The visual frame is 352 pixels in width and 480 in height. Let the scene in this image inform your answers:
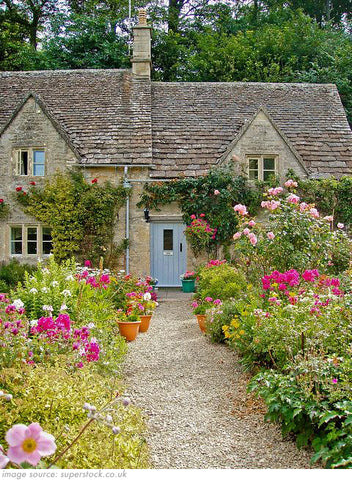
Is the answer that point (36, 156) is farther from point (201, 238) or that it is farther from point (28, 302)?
point (28, 302)

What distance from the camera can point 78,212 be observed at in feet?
51.6

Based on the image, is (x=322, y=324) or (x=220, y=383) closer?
(x=322, y=324)

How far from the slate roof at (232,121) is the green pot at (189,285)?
3.63 m

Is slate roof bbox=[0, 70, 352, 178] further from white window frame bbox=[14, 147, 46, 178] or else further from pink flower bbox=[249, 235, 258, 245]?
pink flower bbox=[249, 235, 258, 245]

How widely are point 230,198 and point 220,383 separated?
32.3ft

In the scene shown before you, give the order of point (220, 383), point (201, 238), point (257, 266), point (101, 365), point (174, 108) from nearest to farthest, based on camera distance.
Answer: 1. point (101, 365)
2. point (220, 383)
3. point (257, 266)
4. point (201, 238)
5. point (174, 108)

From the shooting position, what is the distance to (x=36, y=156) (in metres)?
16.6

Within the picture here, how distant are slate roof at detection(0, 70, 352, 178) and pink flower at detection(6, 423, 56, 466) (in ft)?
47.8

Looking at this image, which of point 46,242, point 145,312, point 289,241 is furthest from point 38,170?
point 289,241

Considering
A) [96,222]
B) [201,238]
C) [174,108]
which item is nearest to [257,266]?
[201,238]

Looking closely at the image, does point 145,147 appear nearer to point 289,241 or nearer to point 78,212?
point 78,212

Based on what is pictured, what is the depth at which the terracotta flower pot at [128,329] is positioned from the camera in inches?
352

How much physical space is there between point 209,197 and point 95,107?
6.05 metres

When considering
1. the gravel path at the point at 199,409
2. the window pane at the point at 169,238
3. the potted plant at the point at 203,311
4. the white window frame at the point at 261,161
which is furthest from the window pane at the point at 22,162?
the gravel path at the point at 199,409
